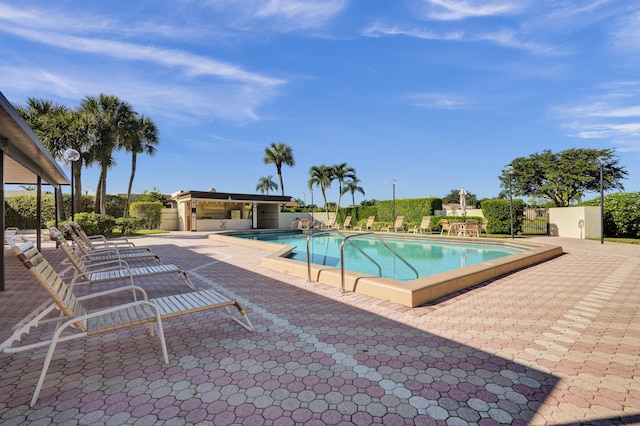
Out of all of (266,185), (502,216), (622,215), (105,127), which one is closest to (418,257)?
(502,216)

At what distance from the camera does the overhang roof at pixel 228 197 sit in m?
22.8

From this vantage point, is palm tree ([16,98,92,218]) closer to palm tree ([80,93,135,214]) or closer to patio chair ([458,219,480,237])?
palm tree ([80,93,135,214])

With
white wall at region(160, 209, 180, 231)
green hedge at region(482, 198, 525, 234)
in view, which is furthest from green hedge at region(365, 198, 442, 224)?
Result: white wall at region(160, 209, 180, 231)

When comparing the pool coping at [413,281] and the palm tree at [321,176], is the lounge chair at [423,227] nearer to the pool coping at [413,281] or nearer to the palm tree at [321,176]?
the pool coping at [413,281]

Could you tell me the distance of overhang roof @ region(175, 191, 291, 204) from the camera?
22.8 meters

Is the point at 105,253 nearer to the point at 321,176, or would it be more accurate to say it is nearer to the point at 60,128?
the point at 60,128

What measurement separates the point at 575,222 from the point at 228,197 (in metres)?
22.0

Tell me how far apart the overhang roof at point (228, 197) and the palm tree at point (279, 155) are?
1123 centimetres

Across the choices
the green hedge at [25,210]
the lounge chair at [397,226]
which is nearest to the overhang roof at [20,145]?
the lounge chair at [397,226]

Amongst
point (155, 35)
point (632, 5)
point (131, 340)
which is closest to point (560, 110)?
point (632, 5)

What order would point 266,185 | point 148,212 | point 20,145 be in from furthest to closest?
point 266,185 < point 148,212 < point 20,145

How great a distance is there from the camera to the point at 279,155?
37.3m

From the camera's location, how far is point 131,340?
3307mm

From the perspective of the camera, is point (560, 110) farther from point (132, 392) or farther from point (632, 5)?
point (132, 392)
